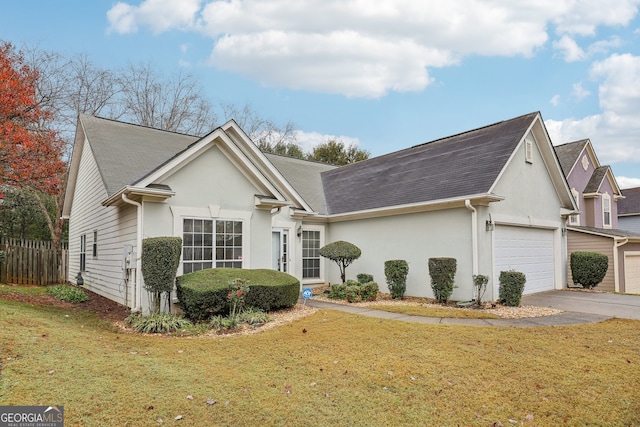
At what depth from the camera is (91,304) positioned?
1084cm

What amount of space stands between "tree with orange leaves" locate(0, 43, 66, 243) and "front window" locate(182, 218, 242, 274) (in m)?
6.21

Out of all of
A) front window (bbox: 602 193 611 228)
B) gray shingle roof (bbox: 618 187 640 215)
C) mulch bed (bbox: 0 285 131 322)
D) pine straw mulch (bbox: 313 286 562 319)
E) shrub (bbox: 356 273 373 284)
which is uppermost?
gray shingle roof (bbox: 618 187 640 215)

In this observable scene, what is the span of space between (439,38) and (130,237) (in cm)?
1199

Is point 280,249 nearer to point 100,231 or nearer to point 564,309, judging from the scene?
point 100,231

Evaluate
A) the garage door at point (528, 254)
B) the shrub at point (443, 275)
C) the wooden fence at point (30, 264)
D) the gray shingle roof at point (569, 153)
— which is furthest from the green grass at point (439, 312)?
the gray shingle roof at point (569, 153)

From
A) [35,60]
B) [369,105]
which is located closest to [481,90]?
[369,105]

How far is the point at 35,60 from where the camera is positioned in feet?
65.9

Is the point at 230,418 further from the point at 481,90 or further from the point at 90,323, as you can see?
the point at 481,90

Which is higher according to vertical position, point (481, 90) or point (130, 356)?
point (481, 90)

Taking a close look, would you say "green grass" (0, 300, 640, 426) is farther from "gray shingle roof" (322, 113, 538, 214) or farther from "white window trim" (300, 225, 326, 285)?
"white window trim" (300, 225, 326, 285)

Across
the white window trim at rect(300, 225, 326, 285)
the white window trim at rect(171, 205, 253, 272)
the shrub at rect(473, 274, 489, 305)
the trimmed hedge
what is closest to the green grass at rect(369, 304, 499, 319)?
the shrub at rect(473, 274, 489, 305)

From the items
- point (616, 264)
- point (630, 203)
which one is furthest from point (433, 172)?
point (630, 203)

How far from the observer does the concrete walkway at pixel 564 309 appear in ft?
26.4

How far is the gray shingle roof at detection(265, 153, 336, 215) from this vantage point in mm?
15745
